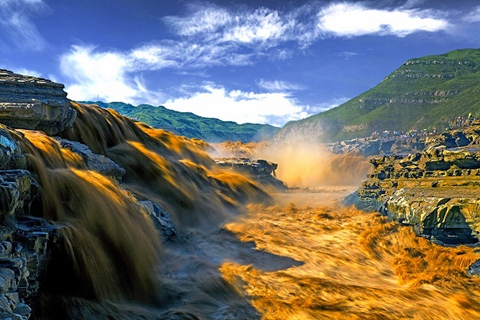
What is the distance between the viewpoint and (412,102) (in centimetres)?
13075

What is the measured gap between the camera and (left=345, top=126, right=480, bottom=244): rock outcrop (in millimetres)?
10422

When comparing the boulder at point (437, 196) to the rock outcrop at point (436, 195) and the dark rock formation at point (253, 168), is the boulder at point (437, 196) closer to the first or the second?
the rock outcrop at point (436, 195)

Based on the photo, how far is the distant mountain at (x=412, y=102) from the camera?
110644mm

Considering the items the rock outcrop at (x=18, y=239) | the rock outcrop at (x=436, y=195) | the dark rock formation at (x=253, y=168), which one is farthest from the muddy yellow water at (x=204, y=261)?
the dark rock formation at (x=253, y=168)

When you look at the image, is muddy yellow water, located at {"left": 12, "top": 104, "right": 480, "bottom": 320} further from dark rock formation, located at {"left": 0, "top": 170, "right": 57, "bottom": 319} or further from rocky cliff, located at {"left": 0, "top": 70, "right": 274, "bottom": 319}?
dark rock formation, located at {"left": 0, "top": 170, "right": 57, "bottom": 319}

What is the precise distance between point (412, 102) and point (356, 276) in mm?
137508

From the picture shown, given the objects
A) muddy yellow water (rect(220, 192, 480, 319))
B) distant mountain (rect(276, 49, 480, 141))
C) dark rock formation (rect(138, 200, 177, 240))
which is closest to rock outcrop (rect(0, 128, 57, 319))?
muddy yellow water (rect(220, 192, 480, 319))

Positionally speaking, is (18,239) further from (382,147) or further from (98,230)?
(382,147)

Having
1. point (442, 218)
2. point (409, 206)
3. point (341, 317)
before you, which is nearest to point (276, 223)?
point (409, 206)

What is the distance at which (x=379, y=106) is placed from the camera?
490 feet

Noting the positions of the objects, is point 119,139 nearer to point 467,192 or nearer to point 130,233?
point 130,233

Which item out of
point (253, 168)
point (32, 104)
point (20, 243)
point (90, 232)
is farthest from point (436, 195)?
point (253, 168)

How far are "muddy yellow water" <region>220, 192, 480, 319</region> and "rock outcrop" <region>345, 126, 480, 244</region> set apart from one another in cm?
54

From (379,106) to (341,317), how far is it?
155185mm
